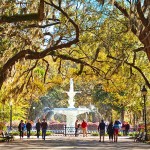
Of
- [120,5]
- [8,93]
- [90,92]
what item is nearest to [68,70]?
[8,93]

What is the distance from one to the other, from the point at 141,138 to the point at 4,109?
17.6 m

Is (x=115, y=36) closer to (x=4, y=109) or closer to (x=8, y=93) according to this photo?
(x=8, y=93)

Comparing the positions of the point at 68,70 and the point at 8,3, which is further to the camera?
the point at 68,70

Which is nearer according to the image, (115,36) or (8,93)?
(115,36)

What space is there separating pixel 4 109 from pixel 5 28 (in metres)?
21.3

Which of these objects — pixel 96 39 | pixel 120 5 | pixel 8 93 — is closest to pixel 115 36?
pixel 96 39

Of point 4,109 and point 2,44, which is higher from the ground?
point 2,44

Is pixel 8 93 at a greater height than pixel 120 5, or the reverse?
pixel 120 5

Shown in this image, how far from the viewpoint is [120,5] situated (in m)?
20.8

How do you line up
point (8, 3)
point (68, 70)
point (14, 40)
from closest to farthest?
point (8, 3) < point (14, 40) < point (68, 70)

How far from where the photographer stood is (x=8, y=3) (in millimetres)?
17219

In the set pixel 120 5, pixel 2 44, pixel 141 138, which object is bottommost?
pixel 141 138

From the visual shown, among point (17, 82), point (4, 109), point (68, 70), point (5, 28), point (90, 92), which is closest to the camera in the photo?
point (5, 28)

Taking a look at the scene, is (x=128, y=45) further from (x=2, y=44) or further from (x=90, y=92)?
(x=90, y=92)
